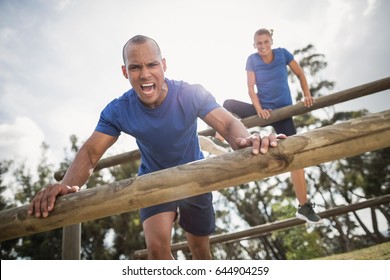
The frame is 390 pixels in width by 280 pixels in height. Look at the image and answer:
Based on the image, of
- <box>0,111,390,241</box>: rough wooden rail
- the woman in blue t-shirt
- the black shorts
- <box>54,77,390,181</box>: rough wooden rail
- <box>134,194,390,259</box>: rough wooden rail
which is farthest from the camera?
<box>134,194,390,259</box>: rough wooden rail

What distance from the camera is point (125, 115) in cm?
211

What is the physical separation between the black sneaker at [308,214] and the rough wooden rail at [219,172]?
1995 millimetres

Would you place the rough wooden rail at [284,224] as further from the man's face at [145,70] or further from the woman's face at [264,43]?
the man's face at [145,70]

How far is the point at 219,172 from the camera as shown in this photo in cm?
108

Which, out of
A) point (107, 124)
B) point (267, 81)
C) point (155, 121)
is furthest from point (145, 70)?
point (267, 81)

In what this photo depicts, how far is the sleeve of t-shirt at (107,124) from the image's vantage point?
82.4 inches

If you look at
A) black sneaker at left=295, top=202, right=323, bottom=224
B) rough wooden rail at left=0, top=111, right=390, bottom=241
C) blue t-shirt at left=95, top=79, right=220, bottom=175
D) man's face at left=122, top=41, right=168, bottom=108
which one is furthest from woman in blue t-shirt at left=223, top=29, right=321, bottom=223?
rough wooden rail at left=0, top=111, right=390, bottom=241

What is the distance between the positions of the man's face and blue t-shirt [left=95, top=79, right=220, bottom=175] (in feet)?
0.37

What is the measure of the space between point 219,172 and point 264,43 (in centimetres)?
289

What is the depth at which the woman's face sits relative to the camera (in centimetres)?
356

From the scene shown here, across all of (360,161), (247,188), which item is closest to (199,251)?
(360,161)

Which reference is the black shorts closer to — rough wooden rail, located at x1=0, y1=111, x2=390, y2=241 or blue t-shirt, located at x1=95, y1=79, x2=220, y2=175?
blue t-shirt, located at x1=95, y1=79, x2=220, y2=175

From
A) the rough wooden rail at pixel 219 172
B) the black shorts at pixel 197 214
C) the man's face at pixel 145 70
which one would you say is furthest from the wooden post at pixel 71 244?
the rough wooden rail at pixel 219 172

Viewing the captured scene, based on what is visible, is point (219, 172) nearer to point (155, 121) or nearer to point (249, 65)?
point (155, 121)
